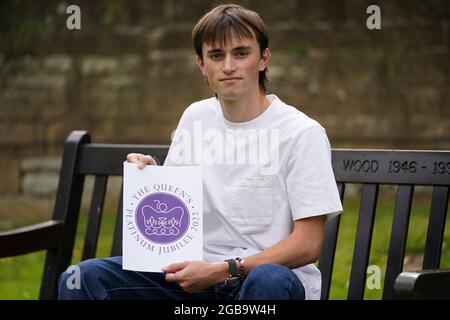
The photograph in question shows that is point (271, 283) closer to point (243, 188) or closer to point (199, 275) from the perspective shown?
point (199, 275)

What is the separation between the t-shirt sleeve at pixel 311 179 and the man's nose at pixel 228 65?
33 centimetres

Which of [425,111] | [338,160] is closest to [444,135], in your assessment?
[425,111]

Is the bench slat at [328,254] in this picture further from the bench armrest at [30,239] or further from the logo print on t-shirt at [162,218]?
the bench armrest at [30,239]

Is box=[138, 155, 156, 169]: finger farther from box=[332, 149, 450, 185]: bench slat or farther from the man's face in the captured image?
box=[332, 149, 450, 185]: bench slat

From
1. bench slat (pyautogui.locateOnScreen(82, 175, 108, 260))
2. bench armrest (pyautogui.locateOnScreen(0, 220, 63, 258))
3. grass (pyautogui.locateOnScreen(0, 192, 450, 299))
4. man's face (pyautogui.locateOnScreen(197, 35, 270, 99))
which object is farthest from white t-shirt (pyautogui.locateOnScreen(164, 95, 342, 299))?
grass (pyautogui.locateOnScreen(0, 192, 450, 299))

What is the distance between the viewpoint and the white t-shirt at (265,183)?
338cm

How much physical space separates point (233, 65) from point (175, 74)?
190 inches

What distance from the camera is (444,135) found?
26.9 ft

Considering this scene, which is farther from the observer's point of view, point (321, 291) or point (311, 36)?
point (311, 36)

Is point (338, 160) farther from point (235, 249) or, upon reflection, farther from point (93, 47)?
point (93, 47)

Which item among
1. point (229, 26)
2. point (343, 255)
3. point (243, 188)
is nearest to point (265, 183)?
point (243, 188)

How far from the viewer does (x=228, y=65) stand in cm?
348

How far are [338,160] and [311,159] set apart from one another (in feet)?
1.38
